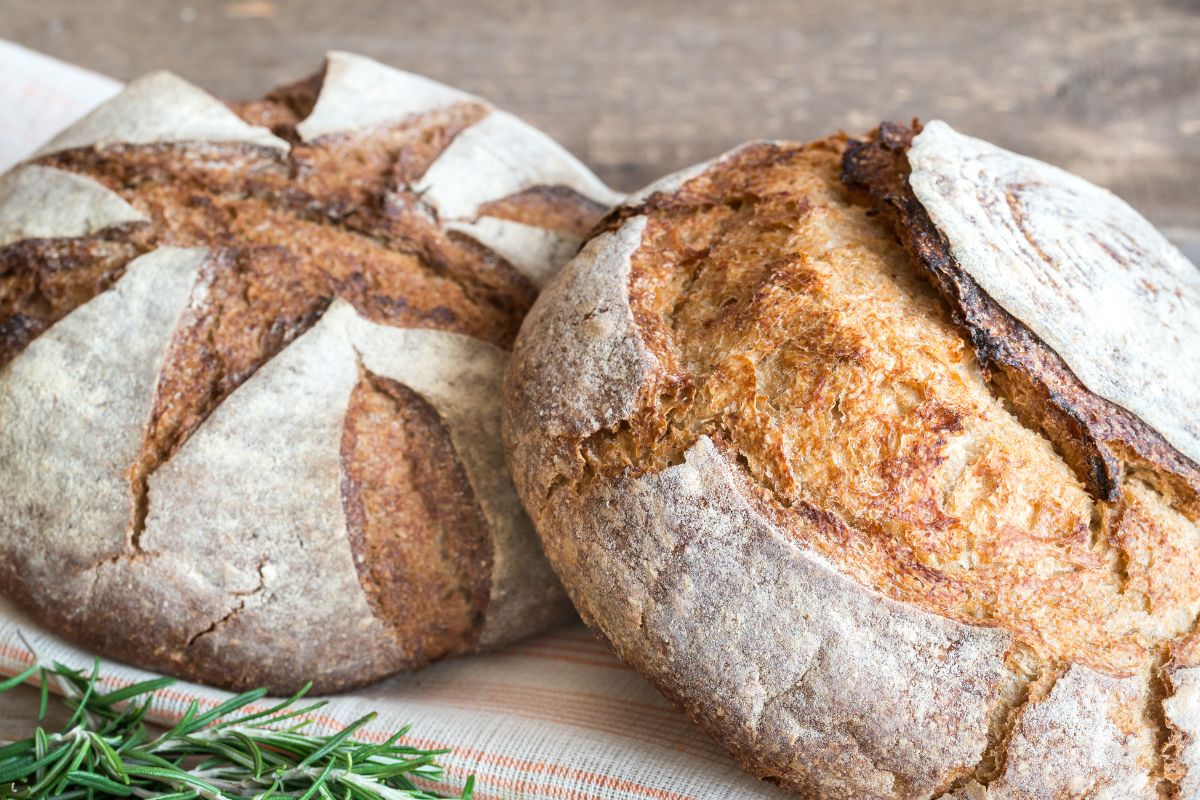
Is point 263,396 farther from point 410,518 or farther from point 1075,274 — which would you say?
point 1075,274

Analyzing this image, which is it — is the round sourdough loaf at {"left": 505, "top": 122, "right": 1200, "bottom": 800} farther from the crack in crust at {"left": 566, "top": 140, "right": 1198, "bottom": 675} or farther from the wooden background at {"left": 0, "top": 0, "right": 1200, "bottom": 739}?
the wooden background at {"left": 0, "top": 0, "right": 1200, "bottom": 739}

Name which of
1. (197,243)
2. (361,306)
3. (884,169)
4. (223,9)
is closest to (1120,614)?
(884,169)

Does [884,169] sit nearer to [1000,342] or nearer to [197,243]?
[1000,342]

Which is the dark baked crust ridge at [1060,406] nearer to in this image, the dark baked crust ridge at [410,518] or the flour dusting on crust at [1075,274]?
the flour dusting on crust at [1075,274]

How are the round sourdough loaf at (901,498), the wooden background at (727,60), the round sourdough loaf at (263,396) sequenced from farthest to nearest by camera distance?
the wooden background at (727,60)
the round sourdough loaf at (263,396)
the round sourdough loaf at (901,498)

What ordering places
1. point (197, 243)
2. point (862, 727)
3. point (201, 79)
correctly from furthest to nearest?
point (201, 79) → point (197, 243) → point (862, 727)

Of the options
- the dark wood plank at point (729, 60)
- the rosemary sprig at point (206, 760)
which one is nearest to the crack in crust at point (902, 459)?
the rosemary sprig at point (206, 760)
